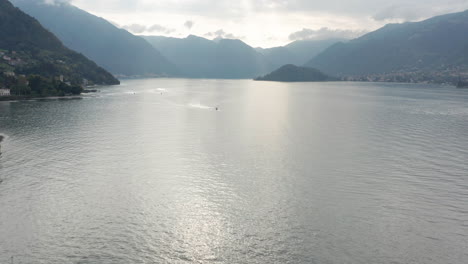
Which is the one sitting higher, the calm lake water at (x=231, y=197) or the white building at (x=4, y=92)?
the white building at (x=4, y=92)

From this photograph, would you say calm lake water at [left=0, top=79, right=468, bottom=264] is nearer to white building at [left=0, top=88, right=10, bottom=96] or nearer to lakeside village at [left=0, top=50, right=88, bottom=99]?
white building at [left=0, top=88, right=10, bottom=96]

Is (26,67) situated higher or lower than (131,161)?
higher

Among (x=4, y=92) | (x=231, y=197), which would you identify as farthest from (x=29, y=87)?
(x=231, y=197)

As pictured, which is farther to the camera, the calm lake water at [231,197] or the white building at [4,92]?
the white building at [4,92]

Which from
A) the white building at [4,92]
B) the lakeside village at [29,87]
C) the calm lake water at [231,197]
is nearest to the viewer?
the calm lake water at [231,197]

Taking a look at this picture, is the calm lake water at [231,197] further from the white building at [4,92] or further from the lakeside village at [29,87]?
the lakeside village at [29,87]

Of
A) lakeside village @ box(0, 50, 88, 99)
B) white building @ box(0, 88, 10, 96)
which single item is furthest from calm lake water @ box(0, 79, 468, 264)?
lakeside village @ box(0, 50, 88, 99)

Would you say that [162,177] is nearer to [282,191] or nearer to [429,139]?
Result: [282,191]

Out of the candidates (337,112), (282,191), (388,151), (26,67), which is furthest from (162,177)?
(26,67)

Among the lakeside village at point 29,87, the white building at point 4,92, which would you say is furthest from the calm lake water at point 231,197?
the lakeside village at point 29,87
